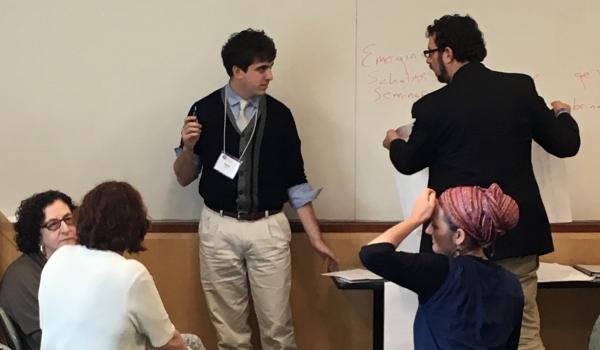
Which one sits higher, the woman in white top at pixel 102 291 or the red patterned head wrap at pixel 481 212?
the red patterned head wrap at pixel 481 212

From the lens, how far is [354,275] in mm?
3336

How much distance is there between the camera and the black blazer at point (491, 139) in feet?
8.66

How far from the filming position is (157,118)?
362 cm

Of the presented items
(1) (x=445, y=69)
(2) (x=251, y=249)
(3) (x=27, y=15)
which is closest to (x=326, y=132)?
(2) (x=251, y=249)

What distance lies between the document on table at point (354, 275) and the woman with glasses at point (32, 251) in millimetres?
1112

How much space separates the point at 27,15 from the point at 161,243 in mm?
1186

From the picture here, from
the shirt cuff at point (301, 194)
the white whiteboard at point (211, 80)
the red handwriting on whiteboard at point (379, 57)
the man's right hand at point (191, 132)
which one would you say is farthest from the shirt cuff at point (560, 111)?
the man's right hand at point (191, 132)

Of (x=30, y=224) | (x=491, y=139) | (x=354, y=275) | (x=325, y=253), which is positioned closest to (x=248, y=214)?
(x=325, y=253)

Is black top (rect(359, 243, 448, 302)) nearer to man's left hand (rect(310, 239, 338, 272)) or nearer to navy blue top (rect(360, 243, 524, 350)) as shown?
navy blue top (rect(360, 243, 524, 350))

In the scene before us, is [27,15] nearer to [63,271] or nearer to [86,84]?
[86,84]

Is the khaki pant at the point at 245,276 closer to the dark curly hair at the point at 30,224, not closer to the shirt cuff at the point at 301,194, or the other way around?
the shirt cuff at the point at 301,194

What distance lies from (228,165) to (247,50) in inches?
18.7

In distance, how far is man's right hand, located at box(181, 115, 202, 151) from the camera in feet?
10.7

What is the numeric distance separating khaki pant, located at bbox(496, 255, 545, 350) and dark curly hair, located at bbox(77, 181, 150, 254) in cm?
123
